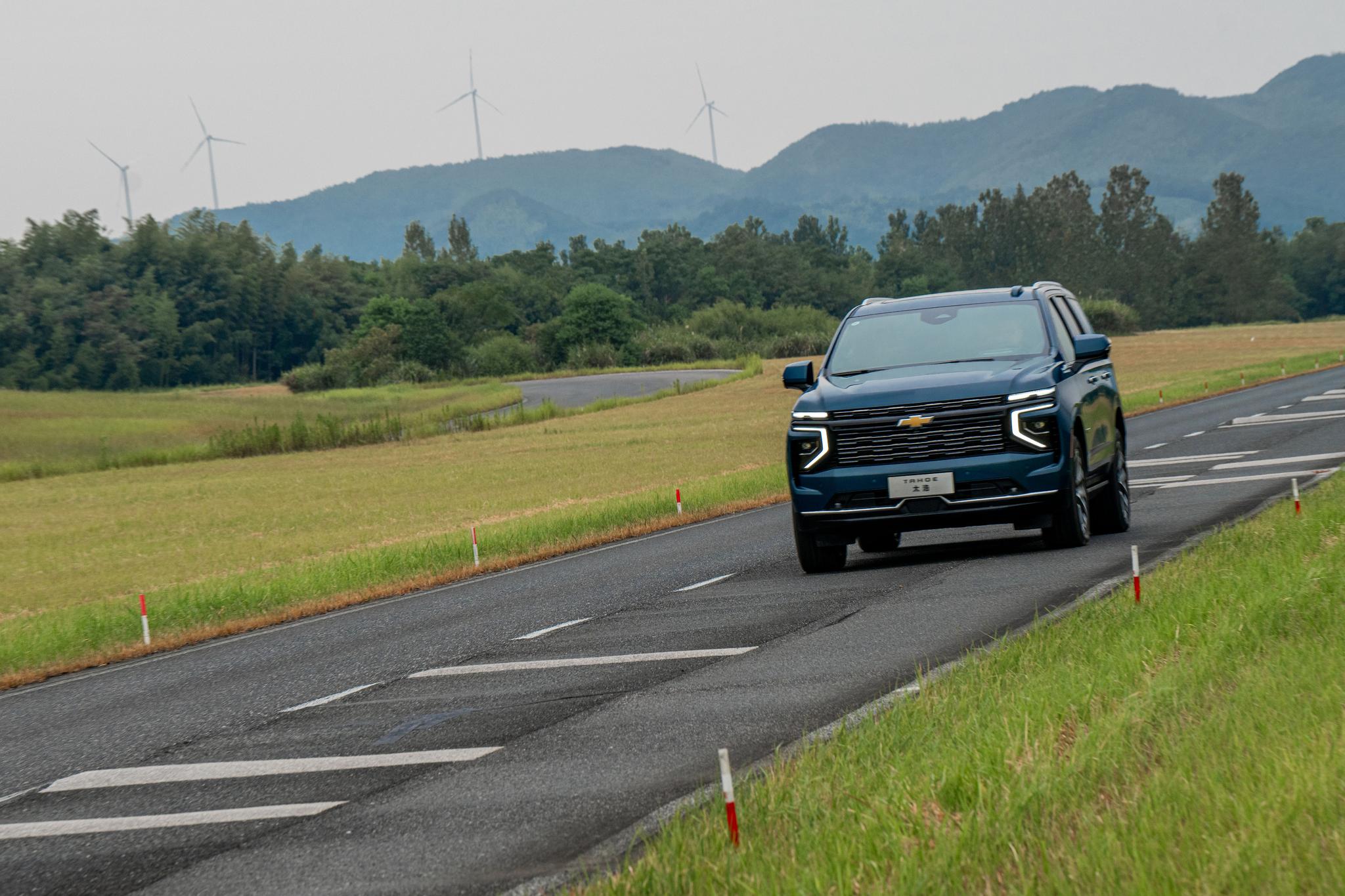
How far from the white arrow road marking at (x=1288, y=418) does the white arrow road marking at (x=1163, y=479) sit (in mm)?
9934

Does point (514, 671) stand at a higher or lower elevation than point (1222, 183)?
lower

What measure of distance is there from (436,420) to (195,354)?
92.6 m

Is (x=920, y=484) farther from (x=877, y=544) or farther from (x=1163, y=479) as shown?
(x=1163, y=479)

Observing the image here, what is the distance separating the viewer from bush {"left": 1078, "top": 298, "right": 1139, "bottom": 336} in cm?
12069

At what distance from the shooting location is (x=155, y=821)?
6973 mm

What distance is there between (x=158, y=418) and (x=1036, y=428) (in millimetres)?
75915

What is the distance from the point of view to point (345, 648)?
12406 millimetres

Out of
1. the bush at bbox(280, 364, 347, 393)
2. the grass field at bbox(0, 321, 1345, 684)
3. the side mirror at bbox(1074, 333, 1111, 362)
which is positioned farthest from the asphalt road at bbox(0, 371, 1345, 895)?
the bush at bbox(280, 364, 347, 393)

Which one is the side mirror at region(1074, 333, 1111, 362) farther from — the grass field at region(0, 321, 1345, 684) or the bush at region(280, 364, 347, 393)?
the bush at region(280, 364, 347, 393)

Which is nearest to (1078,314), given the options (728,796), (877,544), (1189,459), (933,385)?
(877,544)

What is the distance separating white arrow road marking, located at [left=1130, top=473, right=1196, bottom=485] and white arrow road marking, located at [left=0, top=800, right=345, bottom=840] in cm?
1516

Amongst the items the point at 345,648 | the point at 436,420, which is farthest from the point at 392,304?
the point at 345,648

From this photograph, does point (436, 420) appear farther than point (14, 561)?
Yes

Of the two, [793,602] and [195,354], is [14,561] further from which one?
[195,354]
